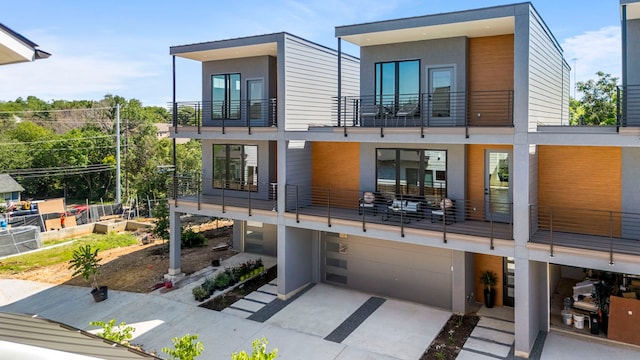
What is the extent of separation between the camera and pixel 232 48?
14.8 metres

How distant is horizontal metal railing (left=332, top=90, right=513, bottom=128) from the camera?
40.5 ft

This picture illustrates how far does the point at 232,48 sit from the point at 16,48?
418 inches

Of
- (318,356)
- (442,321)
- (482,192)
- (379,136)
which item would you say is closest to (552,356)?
(442,321)

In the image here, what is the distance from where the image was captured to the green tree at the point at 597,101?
76.1 feet

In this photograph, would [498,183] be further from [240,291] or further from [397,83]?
[240,291]

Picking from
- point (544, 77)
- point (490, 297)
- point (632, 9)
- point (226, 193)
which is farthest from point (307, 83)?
point (632, 9)

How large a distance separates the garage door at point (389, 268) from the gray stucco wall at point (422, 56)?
500cm

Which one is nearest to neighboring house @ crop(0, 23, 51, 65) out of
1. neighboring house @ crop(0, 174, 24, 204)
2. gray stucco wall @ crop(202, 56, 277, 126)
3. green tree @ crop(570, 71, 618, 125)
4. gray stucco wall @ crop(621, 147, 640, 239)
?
gray stucco wall @ crop(202, 56, 277, 126)

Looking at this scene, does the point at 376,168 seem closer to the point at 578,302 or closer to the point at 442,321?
the point at 442,321

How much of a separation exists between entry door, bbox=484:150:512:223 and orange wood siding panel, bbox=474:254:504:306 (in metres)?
Result: 1.26

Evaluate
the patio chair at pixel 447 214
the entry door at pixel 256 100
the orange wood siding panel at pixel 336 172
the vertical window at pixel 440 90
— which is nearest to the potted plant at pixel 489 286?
the patio chair at pixel 447 214

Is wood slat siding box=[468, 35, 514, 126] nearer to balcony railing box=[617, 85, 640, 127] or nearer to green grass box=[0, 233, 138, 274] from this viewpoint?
balcony railing box=[617, 85, 640, 127]

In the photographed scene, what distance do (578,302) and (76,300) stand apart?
50.3 ft

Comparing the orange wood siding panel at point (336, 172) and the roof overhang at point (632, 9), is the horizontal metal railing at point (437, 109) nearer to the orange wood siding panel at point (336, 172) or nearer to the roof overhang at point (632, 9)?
the orange wood siding panel at point (336, 172)
